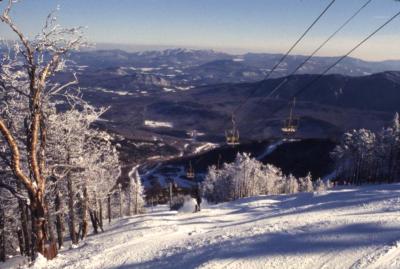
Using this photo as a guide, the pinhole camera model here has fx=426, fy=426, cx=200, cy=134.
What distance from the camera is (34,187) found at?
13414 mm

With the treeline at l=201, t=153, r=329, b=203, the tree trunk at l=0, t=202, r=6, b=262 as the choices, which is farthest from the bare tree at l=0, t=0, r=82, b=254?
the treeline at l=201, t=153, r=329, b=203

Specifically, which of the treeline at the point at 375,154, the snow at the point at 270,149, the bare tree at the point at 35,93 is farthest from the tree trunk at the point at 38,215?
the snow at the point at 270,149

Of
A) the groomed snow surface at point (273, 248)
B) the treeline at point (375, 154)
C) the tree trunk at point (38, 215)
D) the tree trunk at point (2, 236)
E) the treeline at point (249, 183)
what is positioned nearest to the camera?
the groomed snow surface at point (273, 248)

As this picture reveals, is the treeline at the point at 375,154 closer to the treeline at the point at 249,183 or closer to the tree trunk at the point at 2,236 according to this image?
the treeline at the point at 249,183

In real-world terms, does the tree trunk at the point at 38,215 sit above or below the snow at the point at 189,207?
above

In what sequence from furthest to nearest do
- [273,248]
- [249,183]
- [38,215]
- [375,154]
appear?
[249,183]
[375,154]
[38,215]
[273,248]

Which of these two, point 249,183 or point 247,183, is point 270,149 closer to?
point 249,183

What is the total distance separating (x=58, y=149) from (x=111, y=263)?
1158 cm

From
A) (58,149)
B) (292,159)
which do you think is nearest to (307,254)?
(58,149)

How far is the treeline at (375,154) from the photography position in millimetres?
86812

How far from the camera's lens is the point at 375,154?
89875mm

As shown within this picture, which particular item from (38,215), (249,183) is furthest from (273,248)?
(249,183)

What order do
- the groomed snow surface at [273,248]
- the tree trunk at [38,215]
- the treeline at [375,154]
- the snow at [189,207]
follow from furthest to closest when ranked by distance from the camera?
the treeline at [375,154] → the snow at [189,207] → the tree trunk at [38,215] → the groomed snow surface at [273,248]

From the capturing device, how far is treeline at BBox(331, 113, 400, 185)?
8681 centimetres
